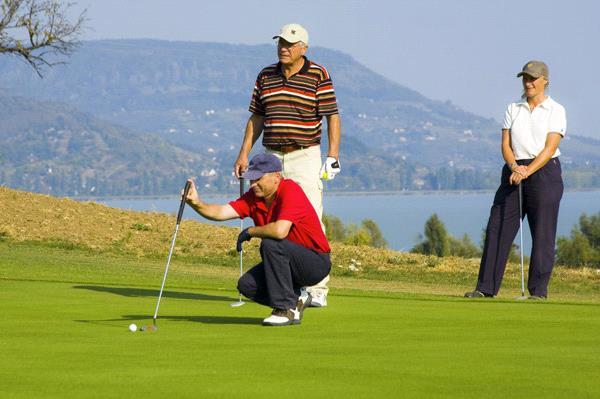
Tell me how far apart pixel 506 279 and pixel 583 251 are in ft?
220

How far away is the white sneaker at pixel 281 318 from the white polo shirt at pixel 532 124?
4724 mm

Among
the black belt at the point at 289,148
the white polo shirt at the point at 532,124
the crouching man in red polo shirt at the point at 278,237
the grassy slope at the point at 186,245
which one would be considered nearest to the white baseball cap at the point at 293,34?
the black belt at the point at 289,148

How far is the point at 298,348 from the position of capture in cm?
845

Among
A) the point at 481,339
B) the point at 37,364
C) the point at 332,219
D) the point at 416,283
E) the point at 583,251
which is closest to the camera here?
the point at 37,364

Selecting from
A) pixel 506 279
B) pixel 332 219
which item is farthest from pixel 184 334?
pixel 332 219

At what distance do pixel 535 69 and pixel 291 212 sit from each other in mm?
4511

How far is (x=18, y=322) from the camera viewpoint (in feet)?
32.7

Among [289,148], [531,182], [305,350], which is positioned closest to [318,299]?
Result: [289,148]

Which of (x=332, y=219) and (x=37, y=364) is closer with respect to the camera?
(x=37, y=364)

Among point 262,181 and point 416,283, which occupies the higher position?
point 262,181

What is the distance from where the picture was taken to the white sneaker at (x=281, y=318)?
392 inches

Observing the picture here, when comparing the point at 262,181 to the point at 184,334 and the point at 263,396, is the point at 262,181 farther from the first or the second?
the point at 263,396

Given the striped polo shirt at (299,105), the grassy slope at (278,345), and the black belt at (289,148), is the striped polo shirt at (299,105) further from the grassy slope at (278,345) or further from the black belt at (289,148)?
the grassy slope at (278,345)

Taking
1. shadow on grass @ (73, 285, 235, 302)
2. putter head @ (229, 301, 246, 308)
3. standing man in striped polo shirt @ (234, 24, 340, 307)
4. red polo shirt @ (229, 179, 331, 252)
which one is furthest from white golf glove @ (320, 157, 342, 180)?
red polo shirt @ (229, 179, 331, 252)
